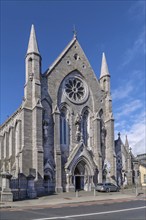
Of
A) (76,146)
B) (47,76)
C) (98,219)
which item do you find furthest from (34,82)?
(98,219)

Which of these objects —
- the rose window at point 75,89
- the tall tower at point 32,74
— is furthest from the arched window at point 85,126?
the tall tower at point 32,74

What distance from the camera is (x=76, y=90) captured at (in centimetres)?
3947

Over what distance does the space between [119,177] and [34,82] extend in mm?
17457

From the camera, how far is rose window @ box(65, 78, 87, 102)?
38.8 m

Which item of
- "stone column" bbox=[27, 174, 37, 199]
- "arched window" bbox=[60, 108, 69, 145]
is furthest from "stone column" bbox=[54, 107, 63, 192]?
"stone column" bbox=[27, 174, 37, 199]

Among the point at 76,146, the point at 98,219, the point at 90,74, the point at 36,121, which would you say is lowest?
the point at 98,219

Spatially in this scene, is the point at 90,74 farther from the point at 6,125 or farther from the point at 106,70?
the point at 6,125

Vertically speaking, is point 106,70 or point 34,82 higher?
point 106,70

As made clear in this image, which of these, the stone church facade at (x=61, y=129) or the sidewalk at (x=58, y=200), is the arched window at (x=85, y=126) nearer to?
the stone church facade at (x=61, y=129)

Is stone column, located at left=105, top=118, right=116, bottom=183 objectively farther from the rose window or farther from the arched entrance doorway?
the rose window

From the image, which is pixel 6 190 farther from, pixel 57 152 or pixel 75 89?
pixel 75 89

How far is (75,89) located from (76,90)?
19cm

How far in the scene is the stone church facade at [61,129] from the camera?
33.1m

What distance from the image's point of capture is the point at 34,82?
3456cm
